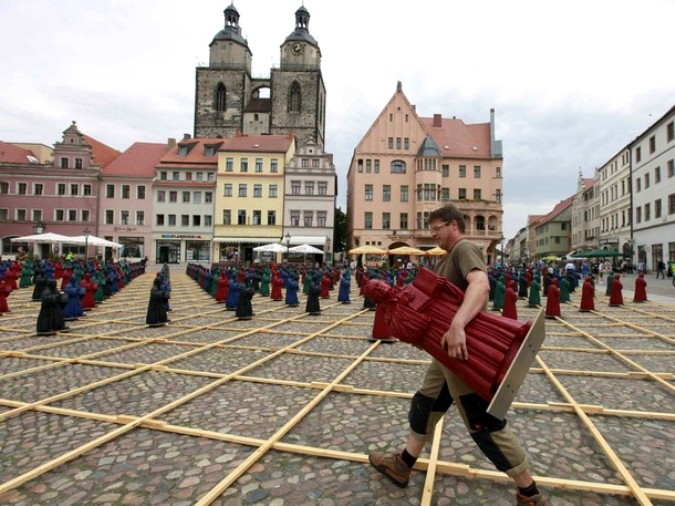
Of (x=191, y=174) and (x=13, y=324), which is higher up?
(x=191, y=174)

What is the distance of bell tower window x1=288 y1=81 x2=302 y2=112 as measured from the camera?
66438mm

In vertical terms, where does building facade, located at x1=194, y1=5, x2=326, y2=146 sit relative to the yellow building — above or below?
above

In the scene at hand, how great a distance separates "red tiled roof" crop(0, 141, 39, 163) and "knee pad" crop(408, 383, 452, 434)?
194 ft

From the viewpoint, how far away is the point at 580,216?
6544 centimetres

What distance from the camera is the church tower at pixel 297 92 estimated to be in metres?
65.4

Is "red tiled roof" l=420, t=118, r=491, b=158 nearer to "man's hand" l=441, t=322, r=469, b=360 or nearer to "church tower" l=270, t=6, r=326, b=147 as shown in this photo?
"church tower" l=270, t=6, r=326, b=147

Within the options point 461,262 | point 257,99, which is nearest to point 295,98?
point 257,99

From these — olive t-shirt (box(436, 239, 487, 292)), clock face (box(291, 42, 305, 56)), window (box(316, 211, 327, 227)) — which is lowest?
olive t-shirt (box(436, 239, 487, 292))

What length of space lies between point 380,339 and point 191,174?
145ft

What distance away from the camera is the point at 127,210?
46.2 metres

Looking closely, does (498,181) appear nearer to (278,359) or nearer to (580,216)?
(580,216)

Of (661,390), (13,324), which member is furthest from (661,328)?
(13,324)

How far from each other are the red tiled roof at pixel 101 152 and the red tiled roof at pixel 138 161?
2.34 m

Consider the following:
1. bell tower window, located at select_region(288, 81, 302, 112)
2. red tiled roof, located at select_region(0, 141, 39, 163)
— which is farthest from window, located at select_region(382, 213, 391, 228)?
red tiled roof, located at select_region(0, 141, 39, 163)
